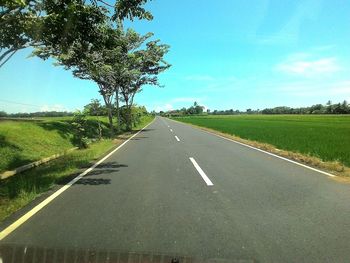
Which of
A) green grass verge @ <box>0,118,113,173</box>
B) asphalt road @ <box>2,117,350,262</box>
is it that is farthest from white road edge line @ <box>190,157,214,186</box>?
green grass verge @ <box>0,118,113,173</box>

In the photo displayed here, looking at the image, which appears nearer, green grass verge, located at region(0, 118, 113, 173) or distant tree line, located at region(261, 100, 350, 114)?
green grass verge, located at region(0, 118, 113, 173)

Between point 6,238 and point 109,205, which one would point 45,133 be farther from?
point 6,238

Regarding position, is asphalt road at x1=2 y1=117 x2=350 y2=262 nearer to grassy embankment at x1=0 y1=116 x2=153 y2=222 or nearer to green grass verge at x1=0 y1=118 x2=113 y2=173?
grassy embankment at x1=0 y1=116 x2=153 y2=222

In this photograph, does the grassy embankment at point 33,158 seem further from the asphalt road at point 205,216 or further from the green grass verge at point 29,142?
the asphalt road at point 205,216

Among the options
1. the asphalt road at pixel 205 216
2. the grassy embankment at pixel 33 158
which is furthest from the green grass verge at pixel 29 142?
the asphalt road at pixel 205 216

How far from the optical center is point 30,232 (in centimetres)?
612

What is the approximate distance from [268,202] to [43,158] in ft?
36.7

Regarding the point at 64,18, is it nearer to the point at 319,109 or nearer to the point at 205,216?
the point at 205,216

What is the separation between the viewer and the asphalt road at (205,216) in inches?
216

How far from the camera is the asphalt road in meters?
5.48

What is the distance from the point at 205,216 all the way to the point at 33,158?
36.1 ft

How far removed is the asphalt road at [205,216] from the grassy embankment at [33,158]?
81 centimetres

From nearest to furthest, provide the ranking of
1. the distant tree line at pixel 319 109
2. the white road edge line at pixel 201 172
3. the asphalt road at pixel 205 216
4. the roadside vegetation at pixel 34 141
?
the asphalt road at pixel 205 216
the white road edge line at pixel 201 172
the roadside vegetation at pixel 34 141
the distant tree line at pixel 319 109

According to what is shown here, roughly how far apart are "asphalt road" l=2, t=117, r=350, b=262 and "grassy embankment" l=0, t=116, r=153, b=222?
0.81m
